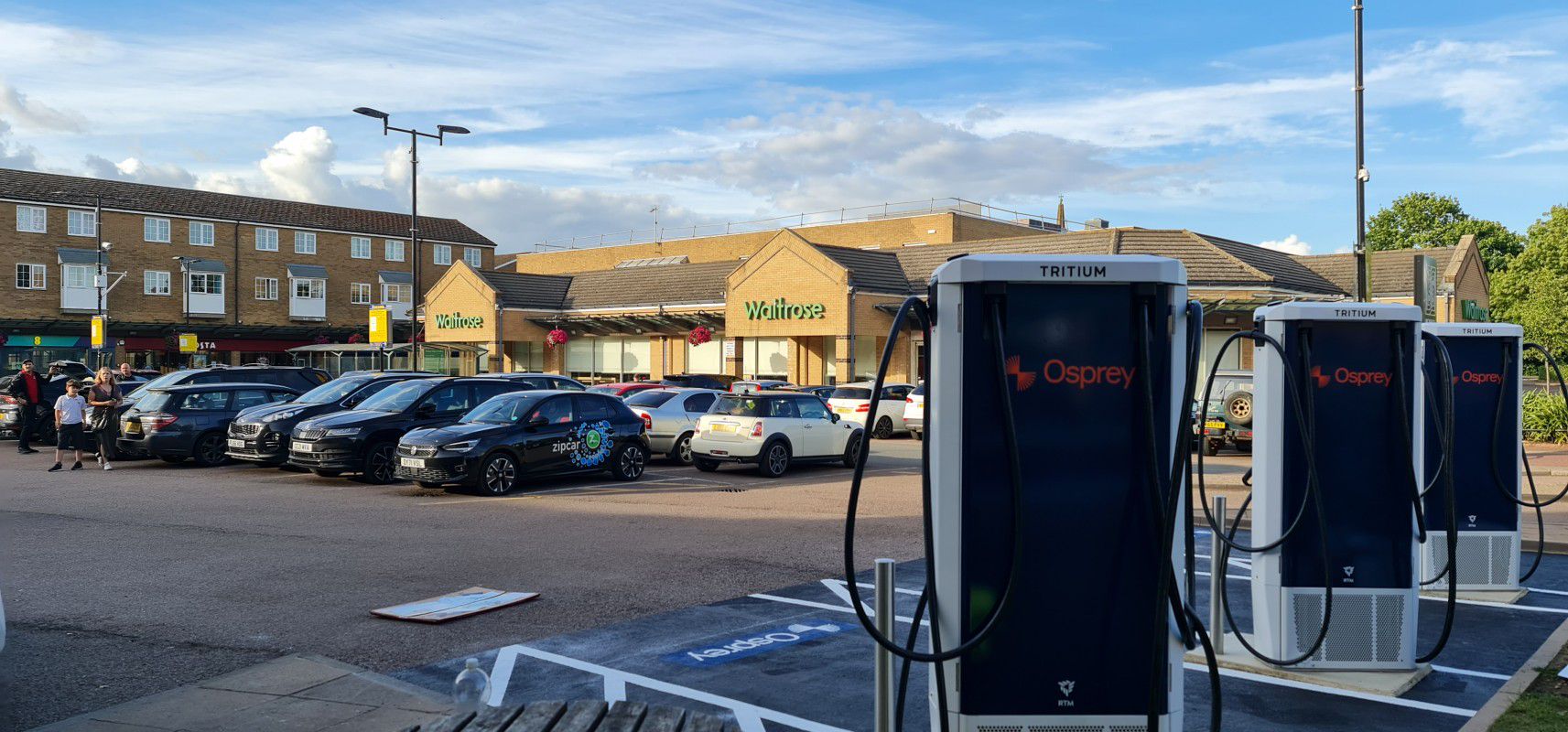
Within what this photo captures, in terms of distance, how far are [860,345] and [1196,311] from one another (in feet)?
118

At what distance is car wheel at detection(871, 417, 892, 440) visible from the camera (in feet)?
95.9

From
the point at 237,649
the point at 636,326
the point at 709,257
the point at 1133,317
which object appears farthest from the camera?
the point at 709,257

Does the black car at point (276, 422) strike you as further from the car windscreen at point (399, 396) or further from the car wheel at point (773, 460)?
the car wheel at point (773, 460)

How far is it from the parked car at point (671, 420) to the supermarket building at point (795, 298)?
39.8 feet

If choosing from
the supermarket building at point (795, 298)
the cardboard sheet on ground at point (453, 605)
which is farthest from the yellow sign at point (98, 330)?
the cardboard sheet on ground at point (453, 605)

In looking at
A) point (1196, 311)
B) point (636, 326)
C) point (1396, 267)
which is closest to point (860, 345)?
point (636, 326)

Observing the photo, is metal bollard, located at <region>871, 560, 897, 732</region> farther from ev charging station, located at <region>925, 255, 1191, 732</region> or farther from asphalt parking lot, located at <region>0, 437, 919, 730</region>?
asphalt parking lot, located at <region>0, 437, 919, 730</region>

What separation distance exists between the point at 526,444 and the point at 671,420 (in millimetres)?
4960

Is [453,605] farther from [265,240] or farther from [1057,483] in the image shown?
[265,240]

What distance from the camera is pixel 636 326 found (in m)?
47.3

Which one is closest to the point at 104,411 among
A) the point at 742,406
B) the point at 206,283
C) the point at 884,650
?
the point at 742,406

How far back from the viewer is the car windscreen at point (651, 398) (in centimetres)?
2123

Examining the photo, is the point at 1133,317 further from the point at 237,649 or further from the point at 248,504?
the point at 248,504

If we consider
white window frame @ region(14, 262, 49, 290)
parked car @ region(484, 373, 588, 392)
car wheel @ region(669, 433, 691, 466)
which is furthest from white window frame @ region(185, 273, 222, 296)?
car wheel @ region(669, 433, 691, 466)
